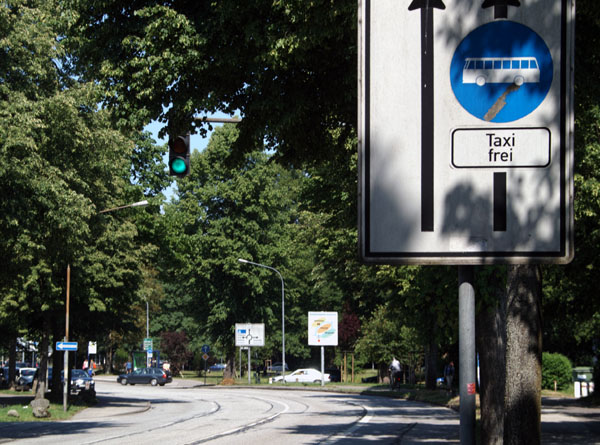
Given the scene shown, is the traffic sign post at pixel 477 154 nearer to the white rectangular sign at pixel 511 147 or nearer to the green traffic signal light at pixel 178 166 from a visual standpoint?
the white rectangular sign at pixel 511 147

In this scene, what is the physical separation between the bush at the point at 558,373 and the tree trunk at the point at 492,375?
3128 centimetres

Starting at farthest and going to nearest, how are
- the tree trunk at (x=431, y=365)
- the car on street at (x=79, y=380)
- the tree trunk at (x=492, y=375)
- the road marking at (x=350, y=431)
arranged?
the car on street at (x=79, y=380) < the tree trunk at (x=431, y=365) < the road marking at (x=350, y=431) < the tree trunk at (x=492, y=375)

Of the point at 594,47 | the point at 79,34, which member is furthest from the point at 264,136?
the point at 594,47

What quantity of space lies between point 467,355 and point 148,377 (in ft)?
217

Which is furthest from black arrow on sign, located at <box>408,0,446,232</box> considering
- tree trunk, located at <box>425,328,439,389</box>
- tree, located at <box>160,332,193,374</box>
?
tree, located at <box>160,332,193,374</box>

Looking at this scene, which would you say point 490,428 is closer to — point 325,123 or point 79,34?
point 325,123

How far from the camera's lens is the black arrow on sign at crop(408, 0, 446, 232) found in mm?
3244

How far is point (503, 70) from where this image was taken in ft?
10.4

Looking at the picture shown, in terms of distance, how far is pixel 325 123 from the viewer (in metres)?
13.4

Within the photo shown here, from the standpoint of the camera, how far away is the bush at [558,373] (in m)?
45.3

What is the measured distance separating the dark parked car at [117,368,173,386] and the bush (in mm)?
31687

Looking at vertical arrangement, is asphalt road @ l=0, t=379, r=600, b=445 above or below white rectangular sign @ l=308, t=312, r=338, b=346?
below

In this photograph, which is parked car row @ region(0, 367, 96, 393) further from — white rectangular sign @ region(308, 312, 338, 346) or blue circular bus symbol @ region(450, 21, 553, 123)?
blue circular bus symbol @ region(450, 21, 553, 123)

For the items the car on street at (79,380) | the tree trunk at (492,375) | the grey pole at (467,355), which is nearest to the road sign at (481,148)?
the grey pole at (467,355)
